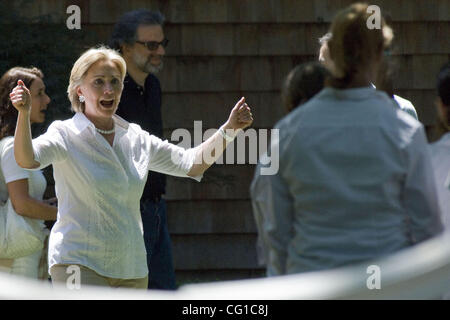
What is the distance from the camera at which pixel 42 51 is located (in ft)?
17.8

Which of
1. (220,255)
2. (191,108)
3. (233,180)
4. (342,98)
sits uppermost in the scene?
(342,98)

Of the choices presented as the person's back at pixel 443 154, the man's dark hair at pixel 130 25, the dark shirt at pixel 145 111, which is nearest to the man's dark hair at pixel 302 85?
the person's back at pixel 443 154

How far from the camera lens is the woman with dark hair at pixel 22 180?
3928mm

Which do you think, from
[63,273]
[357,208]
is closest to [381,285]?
[357,208]

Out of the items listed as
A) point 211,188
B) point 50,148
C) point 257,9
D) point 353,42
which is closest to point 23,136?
point 50,148

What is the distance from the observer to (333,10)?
19.9 feet

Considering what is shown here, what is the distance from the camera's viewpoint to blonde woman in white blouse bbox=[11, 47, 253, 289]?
341 centimetres

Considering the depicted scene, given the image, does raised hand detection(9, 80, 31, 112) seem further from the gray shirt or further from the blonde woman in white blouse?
the gray shirt

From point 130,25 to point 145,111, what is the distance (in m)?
0.41

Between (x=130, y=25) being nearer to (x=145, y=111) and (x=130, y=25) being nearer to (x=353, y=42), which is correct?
(x=145, y=111)

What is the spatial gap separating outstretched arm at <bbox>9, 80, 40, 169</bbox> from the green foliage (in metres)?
1.90

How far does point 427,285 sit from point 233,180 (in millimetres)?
4017

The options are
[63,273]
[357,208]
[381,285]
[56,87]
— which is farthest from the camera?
[56,87]

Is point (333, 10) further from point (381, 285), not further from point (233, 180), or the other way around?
point (381, 285)
